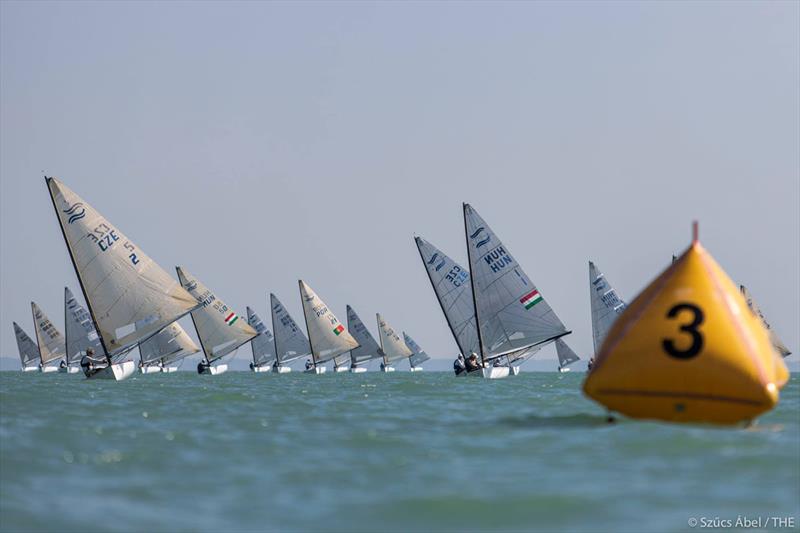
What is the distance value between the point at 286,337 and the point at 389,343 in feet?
97.4

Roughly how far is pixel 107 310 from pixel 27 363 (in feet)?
311

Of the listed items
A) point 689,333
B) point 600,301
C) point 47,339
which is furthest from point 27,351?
point 689,333

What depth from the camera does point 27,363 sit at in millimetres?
138250

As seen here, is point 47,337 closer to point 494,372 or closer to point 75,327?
point 75,327

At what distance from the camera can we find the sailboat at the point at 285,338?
376 ft

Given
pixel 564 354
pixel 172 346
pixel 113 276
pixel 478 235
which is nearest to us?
pixel 113 276

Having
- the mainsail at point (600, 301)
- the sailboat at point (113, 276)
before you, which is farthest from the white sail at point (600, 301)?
the sailboat at point (113, 276)

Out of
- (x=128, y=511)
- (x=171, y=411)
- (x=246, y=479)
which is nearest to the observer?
(x=128, y=511)

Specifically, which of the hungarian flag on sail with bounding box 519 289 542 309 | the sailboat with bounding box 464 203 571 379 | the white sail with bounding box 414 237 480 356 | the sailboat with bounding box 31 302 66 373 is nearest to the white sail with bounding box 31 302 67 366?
the sailboat with bounding box 31 302 66 373

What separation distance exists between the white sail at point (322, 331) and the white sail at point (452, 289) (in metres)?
41.0

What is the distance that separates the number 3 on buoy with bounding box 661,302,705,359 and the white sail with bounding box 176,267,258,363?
2732 inches

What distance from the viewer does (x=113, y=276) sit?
49.0 m

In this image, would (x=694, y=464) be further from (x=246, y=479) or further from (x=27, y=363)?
(x=27, y=363)

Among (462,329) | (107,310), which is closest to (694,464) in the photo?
(107,310)
